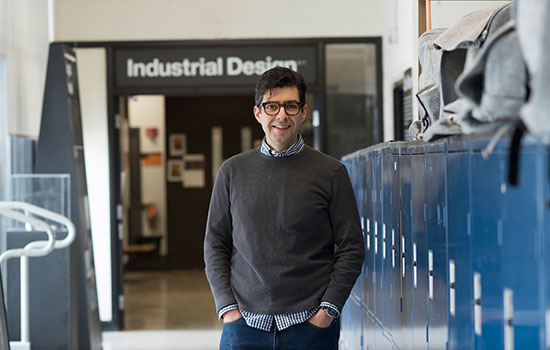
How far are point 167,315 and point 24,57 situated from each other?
3.08 meters

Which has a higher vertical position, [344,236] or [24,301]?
[344,236]

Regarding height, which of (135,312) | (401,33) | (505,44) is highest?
(401,33)

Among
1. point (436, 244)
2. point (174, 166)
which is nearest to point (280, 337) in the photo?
point (436, 244)

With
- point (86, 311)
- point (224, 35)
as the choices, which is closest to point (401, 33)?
point (224, 35)

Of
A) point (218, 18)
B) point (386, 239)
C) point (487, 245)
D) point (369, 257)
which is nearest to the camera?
point (487, 245)

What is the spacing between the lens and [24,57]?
6316 millimetres

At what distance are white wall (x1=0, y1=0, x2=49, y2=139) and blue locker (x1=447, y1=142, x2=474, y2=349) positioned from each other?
4.49 metres

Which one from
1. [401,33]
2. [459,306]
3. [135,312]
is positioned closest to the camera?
[459,306]

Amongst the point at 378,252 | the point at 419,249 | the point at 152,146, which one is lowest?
the point at 378,252

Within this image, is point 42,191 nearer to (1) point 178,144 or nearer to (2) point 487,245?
(2) point 487,245

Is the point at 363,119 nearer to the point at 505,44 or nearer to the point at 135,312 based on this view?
the point at 135,312

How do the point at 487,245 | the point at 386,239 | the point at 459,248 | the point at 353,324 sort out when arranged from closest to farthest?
the point at 487,245 < the point at 459,248 < the point at 386,239 < the point at 353,324

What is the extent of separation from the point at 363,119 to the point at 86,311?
2870 millimetres

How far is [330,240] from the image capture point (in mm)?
2516
